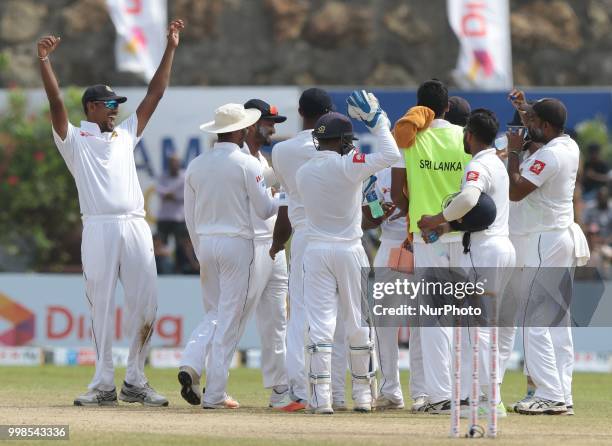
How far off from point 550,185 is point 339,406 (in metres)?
2.39

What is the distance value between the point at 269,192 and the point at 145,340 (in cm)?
155

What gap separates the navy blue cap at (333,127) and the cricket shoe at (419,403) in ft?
7.14

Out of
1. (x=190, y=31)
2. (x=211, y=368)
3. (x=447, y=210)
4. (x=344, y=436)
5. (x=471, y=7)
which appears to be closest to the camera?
(x=344, y=436)

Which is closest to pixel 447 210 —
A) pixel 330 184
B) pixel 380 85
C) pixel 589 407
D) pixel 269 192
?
pixel 330 184

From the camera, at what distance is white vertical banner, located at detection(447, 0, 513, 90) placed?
23.3 meters

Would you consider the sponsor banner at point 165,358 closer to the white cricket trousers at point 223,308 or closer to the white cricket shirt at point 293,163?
the white cricket trousers at point 223,308

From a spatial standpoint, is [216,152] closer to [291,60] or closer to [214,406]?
[214,406]

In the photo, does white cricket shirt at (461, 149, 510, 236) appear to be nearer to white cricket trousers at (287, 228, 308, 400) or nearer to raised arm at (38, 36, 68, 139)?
white cricket trousers at (287, 228, 308, 400)

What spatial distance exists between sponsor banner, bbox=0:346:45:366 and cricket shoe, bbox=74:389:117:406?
7.21 metres

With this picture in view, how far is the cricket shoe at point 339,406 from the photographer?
37.8 ft

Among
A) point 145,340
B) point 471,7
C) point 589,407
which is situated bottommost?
point 589,407

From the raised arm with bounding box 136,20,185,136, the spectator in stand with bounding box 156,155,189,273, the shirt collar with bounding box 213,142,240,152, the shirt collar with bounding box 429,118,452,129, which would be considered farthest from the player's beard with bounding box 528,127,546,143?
the spectator in stand with bounding box 156,155,189,273

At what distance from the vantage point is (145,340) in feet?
38.9

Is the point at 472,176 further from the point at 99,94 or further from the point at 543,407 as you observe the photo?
the point at 99,94
